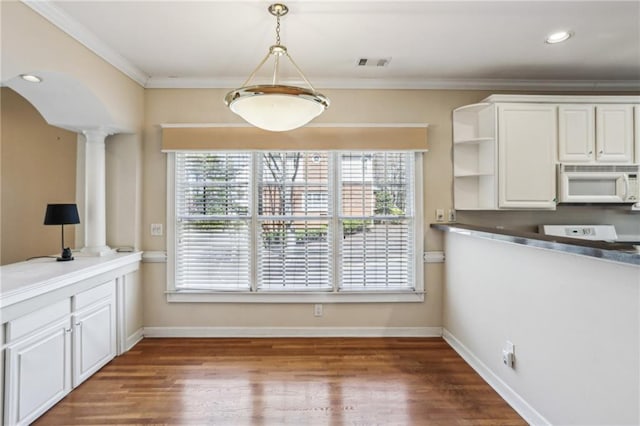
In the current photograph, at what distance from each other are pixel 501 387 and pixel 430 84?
9.11ft

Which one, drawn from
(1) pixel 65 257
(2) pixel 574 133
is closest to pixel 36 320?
(1) pixel 65 257

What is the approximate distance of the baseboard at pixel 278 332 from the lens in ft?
11.3

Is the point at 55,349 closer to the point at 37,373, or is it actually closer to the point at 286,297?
the point at 37,373

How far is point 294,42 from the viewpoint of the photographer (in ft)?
8.64

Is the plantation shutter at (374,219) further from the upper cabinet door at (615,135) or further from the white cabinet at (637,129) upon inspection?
the white cabinet at (637,129)

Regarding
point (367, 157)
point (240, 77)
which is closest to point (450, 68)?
point (367, 157)

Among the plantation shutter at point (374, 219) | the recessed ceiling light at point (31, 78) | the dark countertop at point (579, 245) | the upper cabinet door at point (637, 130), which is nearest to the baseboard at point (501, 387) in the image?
the plantation shutter at point (374, 219)

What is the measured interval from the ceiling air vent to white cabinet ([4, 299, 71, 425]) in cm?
303

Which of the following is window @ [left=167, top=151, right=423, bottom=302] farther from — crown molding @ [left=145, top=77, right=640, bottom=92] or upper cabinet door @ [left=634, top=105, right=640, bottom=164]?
upper cabinet door @ [left=634, top=105, right=640, bottom=164]

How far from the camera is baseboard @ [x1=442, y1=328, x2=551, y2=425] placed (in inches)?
81.6

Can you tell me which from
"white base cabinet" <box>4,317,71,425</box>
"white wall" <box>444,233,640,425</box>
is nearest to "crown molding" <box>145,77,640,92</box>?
"white wall" <box>444,233,640,425</box>

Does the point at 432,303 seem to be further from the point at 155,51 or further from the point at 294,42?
the point at 155,51

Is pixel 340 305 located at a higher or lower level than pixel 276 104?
lower

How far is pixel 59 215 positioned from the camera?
8.75ft
